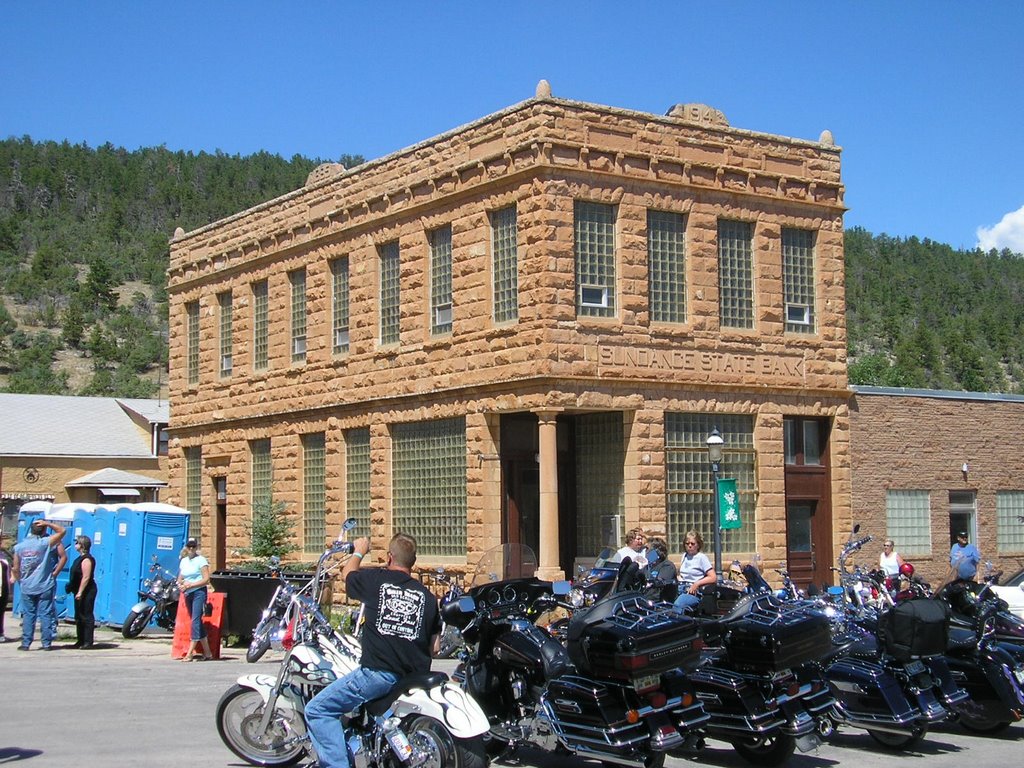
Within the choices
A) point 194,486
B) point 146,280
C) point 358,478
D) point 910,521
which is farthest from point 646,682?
point 146,280

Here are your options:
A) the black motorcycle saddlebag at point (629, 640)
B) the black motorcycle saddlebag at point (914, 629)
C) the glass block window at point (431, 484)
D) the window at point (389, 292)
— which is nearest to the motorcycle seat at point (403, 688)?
the black motorcycle saddlebag at point (629, 640)

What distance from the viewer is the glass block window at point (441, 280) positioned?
80.2 ft

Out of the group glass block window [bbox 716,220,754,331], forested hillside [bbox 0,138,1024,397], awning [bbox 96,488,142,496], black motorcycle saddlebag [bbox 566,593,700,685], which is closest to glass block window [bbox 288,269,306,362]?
glass block window [bbox 716,220,754,331]

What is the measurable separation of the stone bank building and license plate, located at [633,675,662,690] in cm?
1146

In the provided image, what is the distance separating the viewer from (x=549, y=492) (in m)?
21.8

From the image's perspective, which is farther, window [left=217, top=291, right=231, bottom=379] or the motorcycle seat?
window [left=217, top=291, right=231, bottom=379]

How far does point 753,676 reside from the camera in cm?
1103

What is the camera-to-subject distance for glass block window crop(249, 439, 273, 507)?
29766 millimetres

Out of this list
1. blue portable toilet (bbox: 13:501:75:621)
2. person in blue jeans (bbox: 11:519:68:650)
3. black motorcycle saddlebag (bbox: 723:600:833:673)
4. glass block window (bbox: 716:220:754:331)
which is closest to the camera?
black motorcycle saddlebag (bbox: 723:600:833:673)

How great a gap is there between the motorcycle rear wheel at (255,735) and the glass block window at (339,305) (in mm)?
16805

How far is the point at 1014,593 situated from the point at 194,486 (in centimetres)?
2032

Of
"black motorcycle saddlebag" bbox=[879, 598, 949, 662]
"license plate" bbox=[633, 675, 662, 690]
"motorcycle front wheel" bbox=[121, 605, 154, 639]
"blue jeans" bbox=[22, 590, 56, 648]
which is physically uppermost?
"black motorcycle saddlebag" bbox=[879, 598, 949, 662]

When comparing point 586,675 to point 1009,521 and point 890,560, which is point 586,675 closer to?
point 890,560

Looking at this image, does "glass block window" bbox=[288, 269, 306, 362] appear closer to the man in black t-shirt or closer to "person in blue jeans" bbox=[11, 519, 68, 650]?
Answer: "person in blue jeans" bbox=[11, 519, 68, 650]
